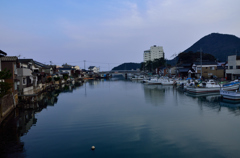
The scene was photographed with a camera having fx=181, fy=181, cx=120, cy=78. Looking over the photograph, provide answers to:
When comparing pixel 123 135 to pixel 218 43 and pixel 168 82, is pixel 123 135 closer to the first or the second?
pixel 168 82

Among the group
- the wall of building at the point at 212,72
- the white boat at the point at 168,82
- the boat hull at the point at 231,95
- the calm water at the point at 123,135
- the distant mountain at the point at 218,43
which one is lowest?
the calm water at the point at 123,135

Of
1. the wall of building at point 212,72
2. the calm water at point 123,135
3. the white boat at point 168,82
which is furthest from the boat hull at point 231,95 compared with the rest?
the wall of building at point 212,72

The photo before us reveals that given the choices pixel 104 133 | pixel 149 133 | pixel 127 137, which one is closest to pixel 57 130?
pixel 104 133

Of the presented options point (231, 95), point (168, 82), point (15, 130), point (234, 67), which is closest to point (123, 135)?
point (15, 130)

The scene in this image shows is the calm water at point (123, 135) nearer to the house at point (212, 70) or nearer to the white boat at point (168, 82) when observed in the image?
the white boat at point (168, 82)

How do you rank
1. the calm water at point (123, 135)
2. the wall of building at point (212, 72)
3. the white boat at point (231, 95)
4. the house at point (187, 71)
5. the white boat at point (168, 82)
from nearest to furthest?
1. the calm water at point (123, 135)
2. the white boat at point (231, 95)
3. the white boat at point (168, 82)
4. the wall of building at point (212, 72)
5. the house at point (187, 71)

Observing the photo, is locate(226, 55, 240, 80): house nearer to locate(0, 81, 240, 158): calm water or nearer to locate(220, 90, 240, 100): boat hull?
locate(220, 90, 240, 100): boat hull

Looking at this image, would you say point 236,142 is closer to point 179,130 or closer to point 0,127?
point 179,130

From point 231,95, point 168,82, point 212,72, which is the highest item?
point 212,72

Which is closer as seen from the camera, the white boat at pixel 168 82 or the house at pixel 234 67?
the house at pixel 234 67

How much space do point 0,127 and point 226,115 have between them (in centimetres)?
1931

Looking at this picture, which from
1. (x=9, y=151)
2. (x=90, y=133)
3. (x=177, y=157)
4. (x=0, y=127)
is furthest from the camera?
(x=0, y=127)

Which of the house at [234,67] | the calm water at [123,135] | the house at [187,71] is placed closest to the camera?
the calm water at [123,135]

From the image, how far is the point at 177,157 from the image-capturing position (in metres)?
8.99
